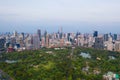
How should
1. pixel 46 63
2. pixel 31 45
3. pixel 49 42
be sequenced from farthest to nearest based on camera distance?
1. pixel 49 42
2. pixel 31 45
3. pixel 46 63

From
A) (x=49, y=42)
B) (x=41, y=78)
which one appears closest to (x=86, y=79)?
(x=41, y=78)

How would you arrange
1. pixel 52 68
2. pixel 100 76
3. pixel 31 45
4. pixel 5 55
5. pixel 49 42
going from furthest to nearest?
pixel 49 42 < pixel 31 45 < pixel 5 55 < pixel 52 68 < pixel 100 76

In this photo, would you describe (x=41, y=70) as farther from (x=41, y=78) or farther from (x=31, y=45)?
(x=31, y=45)

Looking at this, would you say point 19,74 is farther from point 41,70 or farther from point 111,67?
point 111,67

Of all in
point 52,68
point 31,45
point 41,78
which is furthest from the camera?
point 31,45

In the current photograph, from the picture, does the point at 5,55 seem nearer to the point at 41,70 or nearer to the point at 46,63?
the point at 46,63

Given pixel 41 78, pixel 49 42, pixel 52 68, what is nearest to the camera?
pixel 41 78

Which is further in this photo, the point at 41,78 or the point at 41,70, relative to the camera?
the point at 41,70

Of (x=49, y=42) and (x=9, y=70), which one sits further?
(x=49, y=42)

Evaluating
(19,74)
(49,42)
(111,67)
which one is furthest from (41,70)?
(49,42)
